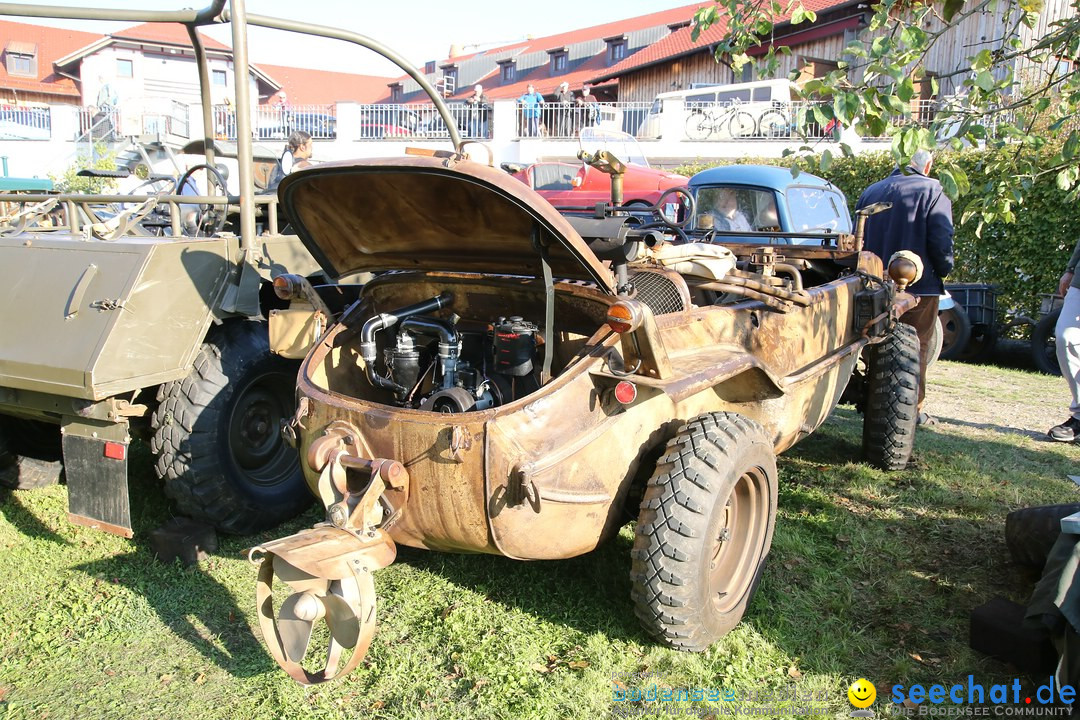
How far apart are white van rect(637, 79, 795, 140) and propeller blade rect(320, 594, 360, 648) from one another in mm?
17751

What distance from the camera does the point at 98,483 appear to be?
140 inches

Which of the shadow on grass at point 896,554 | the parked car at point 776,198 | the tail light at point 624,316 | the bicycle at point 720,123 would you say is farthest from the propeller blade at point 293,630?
the bicycle at point 720,123

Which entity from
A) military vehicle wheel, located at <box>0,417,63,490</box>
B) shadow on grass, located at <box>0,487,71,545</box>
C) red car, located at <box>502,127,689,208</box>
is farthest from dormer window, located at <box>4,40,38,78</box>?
shadow on grass, located at <box>0,487,71,545</box>

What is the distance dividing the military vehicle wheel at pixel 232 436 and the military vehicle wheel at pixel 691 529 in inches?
81.2

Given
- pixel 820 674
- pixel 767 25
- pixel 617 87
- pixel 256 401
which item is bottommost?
pixel 820 674

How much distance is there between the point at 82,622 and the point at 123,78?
142 feet

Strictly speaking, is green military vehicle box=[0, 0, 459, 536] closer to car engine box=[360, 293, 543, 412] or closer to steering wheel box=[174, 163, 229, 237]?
steering wheel box=[174, 163, 229, 237]

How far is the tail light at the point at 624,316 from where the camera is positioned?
274 centimetres

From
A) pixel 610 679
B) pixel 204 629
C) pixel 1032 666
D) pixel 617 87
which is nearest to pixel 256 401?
pixel 204 629

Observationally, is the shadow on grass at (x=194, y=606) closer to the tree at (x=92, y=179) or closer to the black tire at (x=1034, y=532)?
the black tire at (x=1034, y=532)

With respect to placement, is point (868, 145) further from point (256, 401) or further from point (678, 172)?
point (256, 401)

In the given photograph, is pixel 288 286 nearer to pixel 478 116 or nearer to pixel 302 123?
pixel 478 116

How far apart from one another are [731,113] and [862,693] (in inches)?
707

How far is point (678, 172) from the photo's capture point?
16875 mm
